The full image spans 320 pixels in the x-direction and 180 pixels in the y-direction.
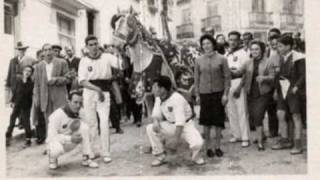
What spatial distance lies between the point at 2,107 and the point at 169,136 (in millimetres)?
820

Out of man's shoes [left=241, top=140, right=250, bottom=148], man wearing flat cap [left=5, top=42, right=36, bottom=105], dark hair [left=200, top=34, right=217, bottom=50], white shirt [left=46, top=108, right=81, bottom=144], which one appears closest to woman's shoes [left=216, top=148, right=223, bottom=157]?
man's shoes [left=241, top=140, right=250, bottom=148]

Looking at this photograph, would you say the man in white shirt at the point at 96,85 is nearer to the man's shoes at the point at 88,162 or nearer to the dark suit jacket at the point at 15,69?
the man's shoes at the point at 88,162

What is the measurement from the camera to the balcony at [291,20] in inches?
117

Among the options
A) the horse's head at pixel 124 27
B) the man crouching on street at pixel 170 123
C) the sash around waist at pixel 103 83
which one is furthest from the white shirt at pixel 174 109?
the horse's head at pixel 124 27

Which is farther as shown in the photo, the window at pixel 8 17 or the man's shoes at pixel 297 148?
the window at pixel 8 17

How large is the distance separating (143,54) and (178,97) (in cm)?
30

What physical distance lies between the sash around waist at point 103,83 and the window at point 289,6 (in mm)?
889

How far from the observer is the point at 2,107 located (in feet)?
10.2

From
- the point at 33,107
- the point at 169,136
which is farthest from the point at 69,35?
the point at 169,136

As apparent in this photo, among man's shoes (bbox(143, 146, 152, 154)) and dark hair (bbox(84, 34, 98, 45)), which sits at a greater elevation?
dark hair (bbox(84, 34, 98, 45))

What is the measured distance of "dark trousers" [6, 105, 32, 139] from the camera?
3115 mm

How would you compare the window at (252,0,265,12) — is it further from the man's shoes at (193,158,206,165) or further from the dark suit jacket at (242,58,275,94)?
the man's shoes at (193,158,206,165)

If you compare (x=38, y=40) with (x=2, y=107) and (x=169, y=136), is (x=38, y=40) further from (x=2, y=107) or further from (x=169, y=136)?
(x=169, y=136)

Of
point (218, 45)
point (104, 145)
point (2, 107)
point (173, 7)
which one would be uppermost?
point (173, 7)
